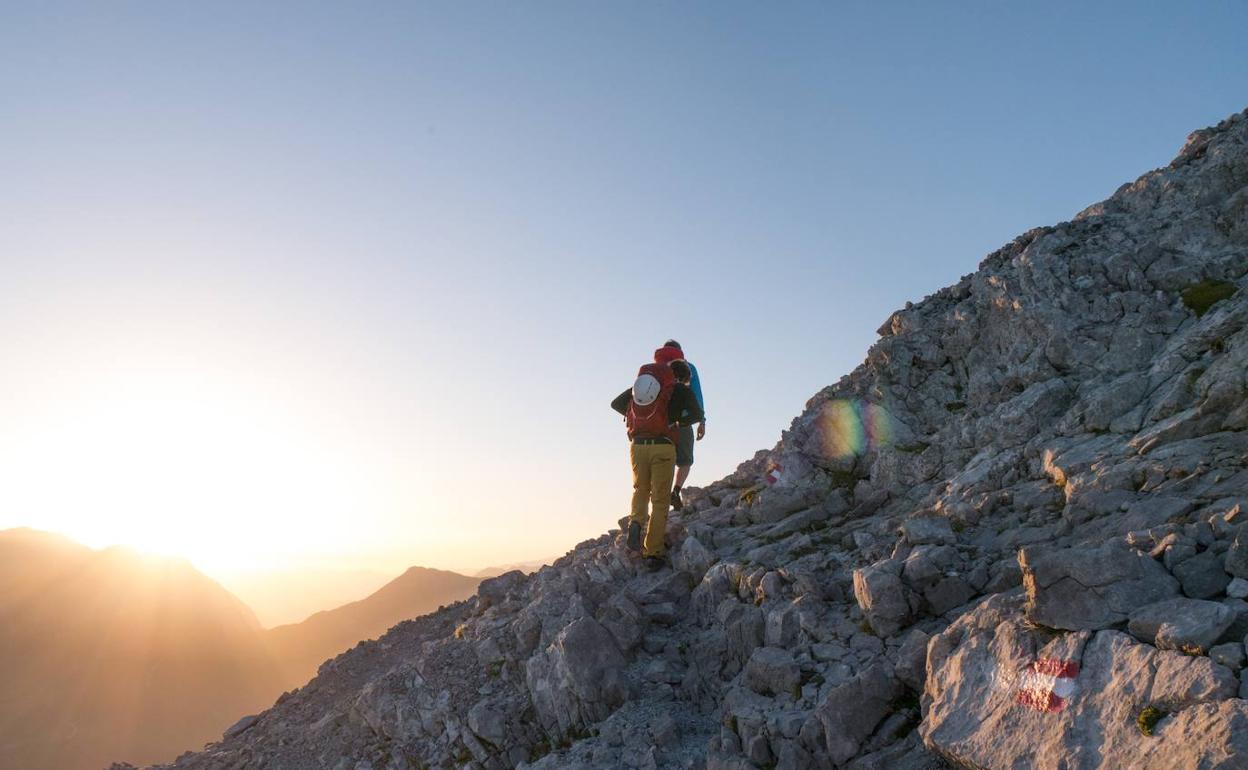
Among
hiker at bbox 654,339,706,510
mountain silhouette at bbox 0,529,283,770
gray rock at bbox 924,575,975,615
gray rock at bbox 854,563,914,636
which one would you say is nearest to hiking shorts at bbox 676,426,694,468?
hiker at bbox 654,339,706,510

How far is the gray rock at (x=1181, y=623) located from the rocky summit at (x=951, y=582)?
3 centimetres

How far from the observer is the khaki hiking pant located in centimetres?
1617

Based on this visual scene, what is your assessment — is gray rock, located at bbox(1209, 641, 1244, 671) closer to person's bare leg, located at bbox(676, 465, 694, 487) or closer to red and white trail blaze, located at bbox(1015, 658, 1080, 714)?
red and white trail blaze, located at bbox(1015, 658, 1080, 714)

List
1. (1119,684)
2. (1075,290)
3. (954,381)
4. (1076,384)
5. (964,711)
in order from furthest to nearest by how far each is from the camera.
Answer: (954,381) → (1075,290) → (1076,384) → (964,711) → (1119,684)

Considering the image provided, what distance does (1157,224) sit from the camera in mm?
16375

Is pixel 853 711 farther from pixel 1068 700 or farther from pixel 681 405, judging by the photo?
pixel 681 405

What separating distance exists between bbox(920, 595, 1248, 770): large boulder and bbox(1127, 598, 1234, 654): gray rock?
0.46 ft

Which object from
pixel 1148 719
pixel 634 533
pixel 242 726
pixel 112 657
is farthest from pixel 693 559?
pixel 112 657

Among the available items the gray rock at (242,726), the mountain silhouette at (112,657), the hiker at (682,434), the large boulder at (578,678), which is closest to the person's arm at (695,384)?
the hiker at (682,434)

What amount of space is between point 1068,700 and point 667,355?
1154 centimetres

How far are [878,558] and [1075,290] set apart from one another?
24.9ft

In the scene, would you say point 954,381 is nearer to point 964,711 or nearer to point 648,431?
point 648,431

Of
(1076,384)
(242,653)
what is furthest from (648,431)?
(242,653)

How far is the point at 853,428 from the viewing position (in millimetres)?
17516
